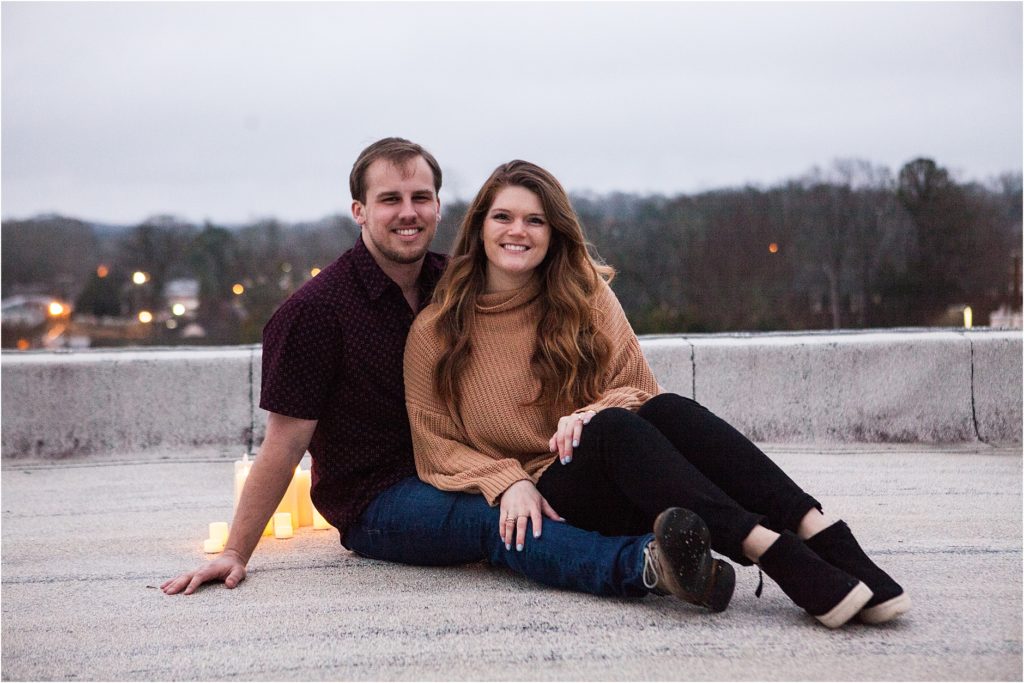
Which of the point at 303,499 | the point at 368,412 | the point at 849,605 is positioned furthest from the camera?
the point at 303,499

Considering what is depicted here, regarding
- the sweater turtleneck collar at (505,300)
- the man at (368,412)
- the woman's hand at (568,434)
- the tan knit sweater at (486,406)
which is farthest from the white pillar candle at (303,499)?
the woman's hand at (568,434)

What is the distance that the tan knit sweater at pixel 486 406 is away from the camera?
1964 millimetres

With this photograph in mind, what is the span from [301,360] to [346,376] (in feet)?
0.34

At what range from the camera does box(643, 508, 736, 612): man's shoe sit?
1509 millimetres

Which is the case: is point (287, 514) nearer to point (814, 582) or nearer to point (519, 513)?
point (519, 513)

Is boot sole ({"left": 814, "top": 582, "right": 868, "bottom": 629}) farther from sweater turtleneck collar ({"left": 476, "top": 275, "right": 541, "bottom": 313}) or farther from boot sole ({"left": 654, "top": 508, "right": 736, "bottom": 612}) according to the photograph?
sweater turtleneck collar ({"left": 476, "top": 275, "right": 541, "bottom": 313})

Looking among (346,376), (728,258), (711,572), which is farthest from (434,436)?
(728,258)

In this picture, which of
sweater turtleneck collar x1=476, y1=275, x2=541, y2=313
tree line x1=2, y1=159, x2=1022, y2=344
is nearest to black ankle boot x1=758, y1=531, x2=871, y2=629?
sweater turtleneck collar x1=476, y1=275, x2=541, y2=313

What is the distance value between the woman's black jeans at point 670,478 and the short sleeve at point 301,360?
1.63ft

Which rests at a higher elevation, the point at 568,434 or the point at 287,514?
the point at 568,434

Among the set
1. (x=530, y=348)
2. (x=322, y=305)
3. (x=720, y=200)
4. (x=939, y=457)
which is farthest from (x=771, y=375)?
(x=720, y=200)

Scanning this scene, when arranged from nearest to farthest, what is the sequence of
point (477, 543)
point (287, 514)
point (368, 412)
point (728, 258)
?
point (477, 543)
point (368, 412)
point (287, 514)
point (728, 258)

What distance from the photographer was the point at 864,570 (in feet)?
5.28

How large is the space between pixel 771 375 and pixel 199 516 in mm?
1992
